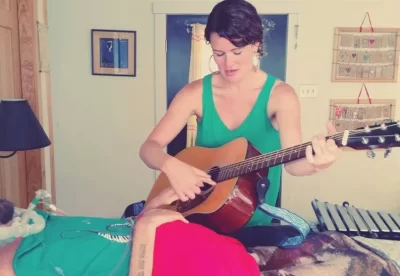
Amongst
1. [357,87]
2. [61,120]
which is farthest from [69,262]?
[357,87]

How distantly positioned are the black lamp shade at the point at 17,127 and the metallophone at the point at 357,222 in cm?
125

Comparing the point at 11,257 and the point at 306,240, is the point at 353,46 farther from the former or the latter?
the point at 11,257

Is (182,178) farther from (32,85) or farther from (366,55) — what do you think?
(366,55)

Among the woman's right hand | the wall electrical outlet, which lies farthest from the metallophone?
the wall electrical outlet

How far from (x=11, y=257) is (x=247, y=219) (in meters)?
0.64

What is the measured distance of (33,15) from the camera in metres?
2.46

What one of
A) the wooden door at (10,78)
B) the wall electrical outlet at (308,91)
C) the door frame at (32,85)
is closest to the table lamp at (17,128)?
the wooden door at (10,78)

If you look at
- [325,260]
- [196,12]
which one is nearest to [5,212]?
[325,260]

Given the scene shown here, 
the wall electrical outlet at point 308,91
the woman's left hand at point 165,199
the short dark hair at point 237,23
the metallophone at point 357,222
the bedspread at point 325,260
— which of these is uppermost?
the short dark hair at point 237,23

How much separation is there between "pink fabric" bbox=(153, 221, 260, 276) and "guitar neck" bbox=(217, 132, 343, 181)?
296 mm

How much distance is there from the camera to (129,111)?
10.2 ft

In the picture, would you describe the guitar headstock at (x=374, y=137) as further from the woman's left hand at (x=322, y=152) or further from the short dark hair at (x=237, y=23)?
the short dark hair at (x=237, y=23)

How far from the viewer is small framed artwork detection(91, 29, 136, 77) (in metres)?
3.02

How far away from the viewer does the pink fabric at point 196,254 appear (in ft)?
3.12
